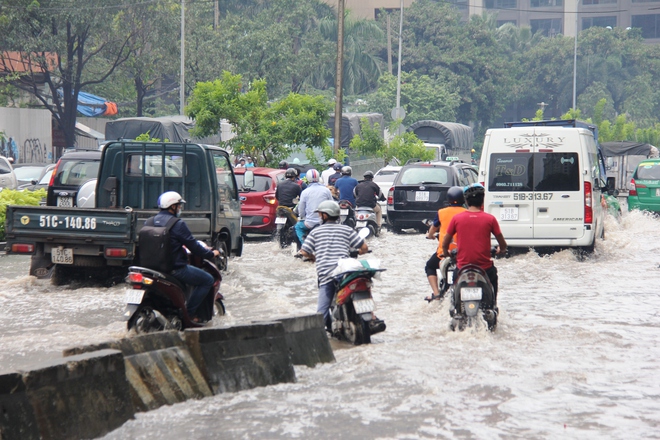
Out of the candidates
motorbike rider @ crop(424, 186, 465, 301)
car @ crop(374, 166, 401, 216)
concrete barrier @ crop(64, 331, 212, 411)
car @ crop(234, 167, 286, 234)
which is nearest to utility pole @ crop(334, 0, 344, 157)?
car @ crop(374, 166, 401, 216)

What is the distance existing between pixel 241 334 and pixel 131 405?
1.27m

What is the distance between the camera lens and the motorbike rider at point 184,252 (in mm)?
8852

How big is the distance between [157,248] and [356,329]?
6.33 ft

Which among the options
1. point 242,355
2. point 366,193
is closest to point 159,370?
point 242,355

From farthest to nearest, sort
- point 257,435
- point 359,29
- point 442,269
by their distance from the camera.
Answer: point 359,29 → point 442,269 → point 257,435

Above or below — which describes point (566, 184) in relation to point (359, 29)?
below

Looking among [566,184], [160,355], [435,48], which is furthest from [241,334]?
[435,48]

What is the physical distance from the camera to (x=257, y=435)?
20.4 feet

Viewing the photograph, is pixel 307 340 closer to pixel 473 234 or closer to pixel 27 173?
pixel 473 234

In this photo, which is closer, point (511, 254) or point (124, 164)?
point (124, 164)

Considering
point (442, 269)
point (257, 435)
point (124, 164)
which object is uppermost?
point (124, 164)

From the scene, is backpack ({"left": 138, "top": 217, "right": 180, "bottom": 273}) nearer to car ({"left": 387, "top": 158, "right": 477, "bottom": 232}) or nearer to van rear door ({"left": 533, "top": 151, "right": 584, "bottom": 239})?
van rear door ({"left": 533, "top": 151, "right": 584, "bottom": 239})

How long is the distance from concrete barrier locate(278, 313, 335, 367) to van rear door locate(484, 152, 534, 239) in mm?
8326

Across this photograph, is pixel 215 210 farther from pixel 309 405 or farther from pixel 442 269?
pixel 309 405
